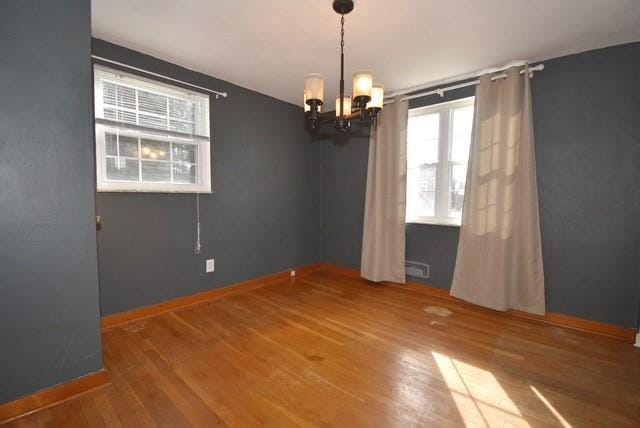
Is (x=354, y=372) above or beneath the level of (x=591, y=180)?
beneath

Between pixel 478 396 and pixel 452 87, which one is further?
pixel 452 87

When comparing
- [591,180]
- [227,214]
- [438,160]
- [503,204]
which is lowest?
[227,214]

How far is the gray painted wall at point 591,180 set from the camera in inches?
84.4

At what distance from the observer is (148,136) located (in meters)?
2.48

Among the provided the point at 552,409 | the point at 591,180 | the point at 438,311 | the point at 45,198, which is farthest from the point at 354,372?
the point at 591,180

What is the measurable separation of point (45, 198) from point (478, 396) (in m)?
2.56

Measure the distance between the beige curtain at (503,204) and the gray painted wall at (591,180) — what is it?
14 centimetres

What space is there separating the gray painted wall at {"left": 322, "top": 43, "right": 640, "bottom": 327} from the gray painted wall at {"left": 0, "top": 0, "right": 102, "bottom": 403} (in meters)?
3.46

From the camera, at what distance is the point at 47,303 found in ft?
4.67

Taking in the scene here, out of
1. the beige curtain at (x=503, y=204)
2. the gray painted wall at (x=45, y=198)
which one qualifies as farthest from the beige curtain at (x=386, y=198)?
the gray painted wall at (x=45, y=198)

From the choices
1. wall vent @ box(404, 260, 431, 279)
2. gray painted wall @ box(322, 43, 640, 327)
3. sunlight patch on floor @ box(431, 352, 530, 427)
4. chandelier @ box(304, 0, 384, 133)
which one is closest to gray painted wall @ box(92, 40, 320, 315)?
wall vent @ box(404, 260, 431, 279)

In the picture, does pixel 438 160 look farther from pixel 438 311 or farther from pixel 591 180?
pixel 438 311

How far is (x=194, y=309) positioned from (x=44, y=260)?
1.46m

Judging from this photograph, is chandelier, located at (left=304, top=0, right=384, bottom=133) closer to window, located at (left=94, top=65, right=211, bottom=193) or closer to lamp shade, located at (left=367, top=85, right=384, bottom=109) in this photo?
lamp shade, located at (left=367, top=85, right=384, bottom=109)
